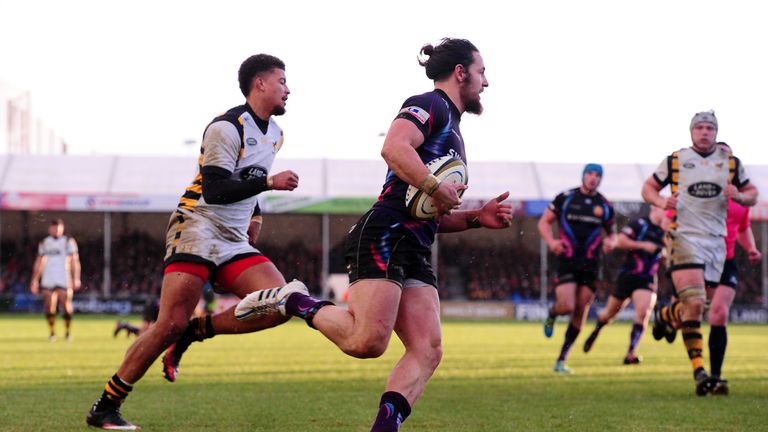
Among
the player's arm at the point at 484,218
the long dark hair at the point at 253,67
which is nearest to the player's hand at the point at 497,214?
the player's arm at the point at 484,218

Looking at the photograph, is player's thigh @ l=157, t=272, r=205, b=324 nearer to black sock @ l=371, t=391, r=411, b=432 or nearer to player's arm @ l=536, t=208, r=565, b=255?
black sock @ l=371, t=391, r=411, b=432

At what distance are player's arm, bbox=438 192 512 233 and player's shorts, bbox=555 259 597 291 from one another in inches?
283

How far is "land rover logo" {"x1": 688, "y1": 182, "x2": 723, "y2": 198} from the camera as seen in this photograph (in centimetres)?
1030

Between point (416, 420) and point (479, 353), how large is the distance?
8919mm

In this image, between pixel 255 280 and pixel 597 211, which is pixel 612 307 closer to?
pixel 597 211

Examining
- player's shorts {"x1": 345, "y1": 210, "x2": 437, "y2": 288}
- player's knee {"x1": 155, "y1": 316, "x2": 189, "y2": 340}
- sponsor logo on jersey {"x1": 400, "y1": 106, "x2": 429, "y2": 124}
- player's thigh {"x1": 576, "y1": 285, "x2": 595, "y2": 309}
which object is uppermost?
sponsor logo on jersey {"x1": 400, "y1": 106, "x2": 429, "y2": 124}

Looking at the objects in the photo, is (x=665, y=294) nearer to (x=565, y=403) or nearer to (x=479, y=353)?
(x=479, y=353)

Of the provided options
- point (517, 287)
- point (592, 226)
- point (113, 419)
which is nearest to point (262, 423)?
point (113, 419)

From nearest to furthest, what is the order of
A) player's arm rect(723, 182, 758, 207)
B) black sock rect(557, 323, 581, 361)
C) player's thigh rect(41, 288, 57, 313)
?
player's arm rect(723, 182, 758, 207)
black sock rect(557, 323, 581, 361)
player's thigh rect(41, 288, 57, 313)

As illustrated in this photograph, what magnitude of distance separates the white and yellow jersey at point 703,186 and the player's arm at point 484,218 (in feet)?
15.6

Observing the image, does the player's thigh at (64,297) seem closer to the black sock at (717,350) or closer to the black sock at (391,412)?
the black sock at (717,350)

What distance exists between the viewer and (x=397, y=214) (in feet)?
18.5

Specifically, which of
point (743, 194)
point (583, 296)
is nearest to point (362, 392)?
point (743, 194)

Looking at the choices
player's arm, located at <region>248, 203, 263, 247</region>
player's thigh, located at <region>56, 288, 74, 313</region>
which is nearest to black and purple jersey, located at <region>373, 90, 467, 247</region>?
player's arm, located at <region>248, 203, 263, 247</region>
